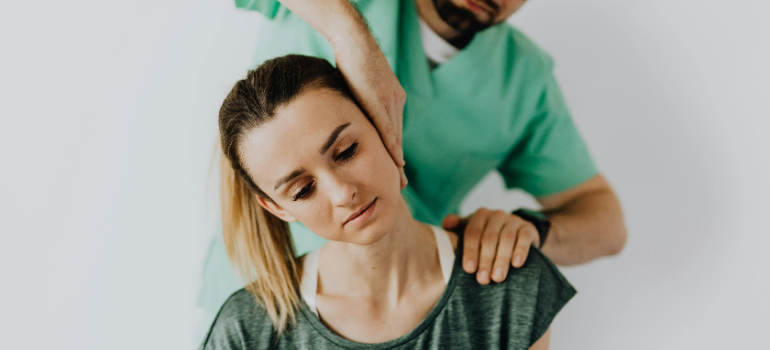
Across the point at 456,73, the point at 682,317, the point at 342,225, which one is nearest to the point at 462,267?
the point at 342,225

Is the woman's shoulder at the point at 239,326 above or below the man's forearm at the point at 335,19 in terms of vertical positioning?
below

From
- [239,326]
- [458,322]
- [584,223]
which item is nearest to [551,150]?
[584,223]

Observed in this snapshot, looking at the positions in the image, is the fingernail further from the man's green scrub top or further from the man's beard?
the man's beard

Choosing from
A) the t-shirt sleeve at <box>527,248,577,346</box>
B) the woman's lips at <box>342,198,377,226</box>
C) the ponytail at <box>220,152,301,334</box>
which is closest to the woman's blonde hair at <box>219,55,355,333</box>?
the ponytail at <box>220,152,301,334</box>

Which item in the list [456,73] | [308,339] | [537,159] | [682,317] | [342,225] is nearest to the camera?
[342,225]

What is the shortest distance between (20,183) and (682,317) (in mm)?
1394

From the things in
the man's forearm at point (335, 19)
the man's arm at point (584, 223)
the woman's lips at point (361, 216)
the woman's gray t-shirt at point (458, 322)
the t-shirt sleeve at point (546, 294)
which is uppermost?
the man's forearm at point (335, 19)

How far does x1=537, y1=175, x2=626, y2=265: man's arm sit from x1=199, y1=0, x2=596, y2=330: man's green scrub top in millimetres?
30

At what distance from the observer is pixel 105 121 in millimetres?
1052

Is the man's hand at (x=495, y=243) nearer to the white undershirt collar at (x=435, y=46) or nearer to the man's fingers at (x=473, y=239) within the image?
the man's fingers at (x=473, y=239)

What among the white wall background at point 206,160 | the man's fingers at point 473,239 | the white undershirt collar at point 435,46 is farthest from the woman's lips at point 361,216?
the white wall background at point 206,160

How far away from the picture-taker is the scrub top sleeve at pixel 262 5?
917 mm

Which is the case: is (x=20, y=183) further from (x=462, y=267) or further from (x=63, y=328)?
(x=462, y=267)

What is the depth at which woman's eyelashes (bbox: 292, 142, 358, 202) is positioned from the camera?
0.67 metres
